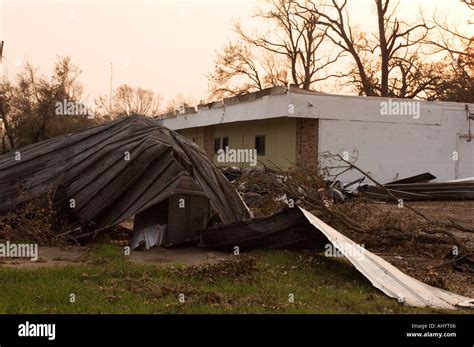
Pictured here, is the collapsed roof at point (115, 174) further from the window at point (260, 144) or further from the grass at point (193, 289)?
the window at point (260, 144)

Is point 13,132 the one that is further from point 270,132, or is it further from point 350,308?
point 350,308

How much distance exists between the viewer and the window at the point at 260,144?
25080 mm

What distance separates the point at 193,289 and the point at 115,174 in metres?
4.12

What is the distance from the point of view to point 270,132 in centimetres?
2439

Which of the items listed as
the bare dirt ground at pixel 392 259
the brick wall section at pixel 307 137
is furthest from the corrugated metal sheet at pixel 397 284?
the brick wall section at pixel 307 137

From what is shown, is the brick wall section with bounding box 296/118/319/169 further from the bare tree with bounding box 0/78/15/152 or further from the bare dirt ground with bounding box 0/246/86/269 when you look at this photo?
the bare tree with bounding box 0/78/15/152

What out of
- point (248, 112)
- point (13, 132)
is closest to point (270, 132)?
point (248, 112)

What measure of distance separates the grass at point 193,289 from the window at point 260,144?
56.6 feet

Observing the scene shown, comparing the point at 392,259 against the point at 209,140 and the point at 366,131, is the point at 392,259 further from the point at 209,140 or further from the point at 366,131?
the point at 209,140

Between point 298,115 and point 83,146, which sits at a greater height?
point 298,115

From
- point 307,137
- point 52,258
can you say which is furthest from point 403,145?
point 52,258

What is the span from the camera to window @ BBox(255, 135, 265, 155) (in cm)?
2508

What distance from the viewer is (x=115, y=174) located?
32.0ft
